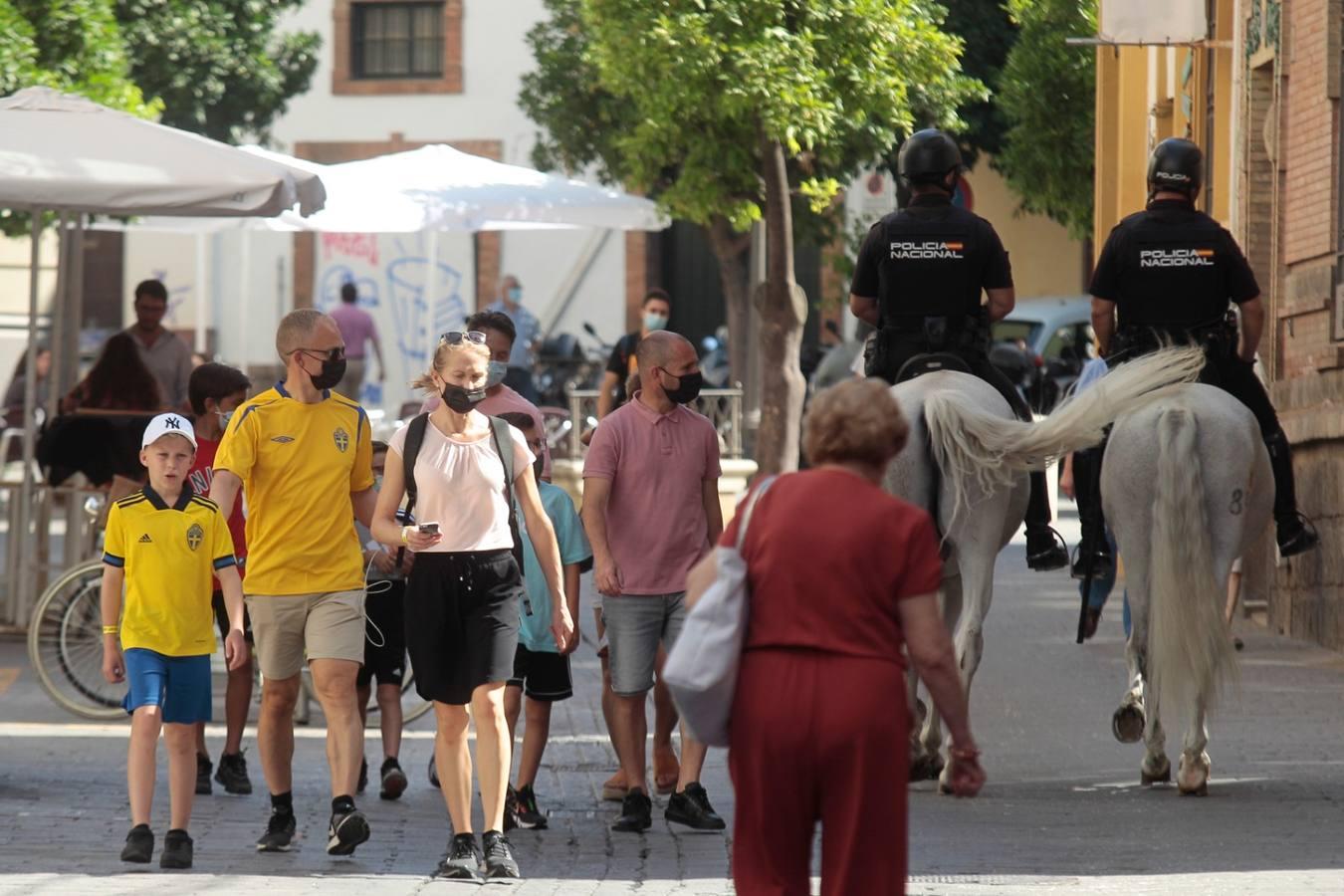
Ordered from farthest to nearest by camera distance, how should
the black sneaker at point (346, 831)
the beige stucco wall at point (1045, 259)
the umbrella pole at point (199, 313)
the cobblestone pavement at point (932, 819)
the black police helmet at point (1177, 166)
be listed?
the umbrella pole at point (199, 313) < the beige stucco wall at point (1045, 259) < the black police helmet at point (1177, 166) < the black sneaker at point (346, 831) < the cobblestone pavement at point (932, 819)

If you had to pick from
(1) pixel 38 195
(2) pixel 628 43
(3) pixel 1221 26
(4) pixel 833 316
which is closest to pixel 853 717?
(1) pixel 38 195

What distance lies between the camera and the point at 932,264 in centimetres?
973

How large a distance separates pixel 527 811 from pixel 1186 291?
324 centimetres

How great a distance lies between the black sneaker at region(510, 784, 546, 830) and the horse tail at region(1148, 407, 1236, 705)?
7.59ft

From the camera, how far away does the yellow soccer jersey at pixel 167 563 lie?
832 cm

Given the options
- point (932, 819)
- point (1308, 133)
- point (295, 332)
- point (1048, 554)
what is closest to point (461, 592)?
point (295, 332)

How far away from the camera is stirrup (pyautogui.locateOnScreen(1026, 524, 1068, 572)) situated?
989cm

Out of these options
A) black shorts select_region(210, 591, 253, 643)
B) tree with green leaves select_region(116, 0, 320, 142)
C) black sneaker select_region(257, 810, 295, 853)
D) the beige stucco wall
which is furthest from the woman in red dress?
the beige stucco wall

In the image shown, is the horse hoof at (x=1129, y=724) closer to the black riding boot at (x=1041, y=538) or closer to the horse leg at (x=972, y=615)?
the black riding boot at (x=1041, y=538)

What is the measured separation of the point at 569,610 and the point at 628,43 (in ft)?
41.7

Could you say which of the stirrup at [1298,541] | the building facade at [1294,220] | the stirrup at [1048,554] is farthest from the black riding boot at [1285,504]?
the building facade at [1294,220]

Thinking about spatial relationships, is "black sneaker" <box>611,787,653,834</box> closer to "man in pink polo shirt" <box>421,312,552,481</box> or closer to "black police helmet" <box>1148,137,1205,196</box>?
"man in pink polo shirt" <box>421,312,552,481</box>

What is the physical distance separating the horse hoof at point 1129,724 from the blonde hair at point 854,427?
457 cm

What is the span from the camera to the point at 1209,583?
9180 mm
